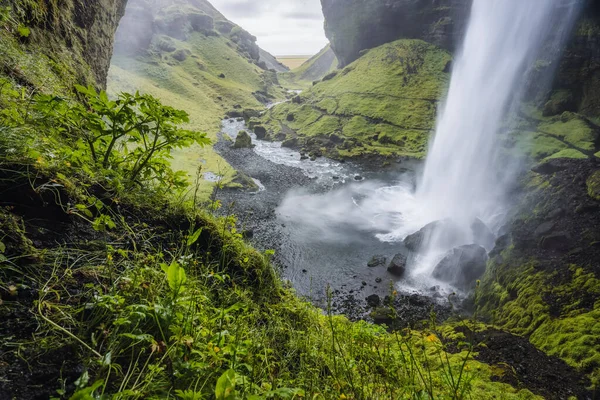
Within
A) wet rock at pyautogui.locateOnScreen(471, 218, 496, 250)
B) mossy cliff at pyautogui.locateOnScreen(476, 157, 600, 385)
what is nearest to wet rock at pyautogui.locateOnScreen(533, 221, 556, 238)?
mossy cliff at pyautogui.locateOnScreen(476, 157, 600, 385)

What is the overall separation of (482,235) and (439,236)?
10.3 feet

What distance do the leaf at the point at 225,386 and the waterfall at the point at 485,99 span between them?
2796cm

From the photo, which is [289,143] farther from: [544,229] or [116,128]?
[116,128]

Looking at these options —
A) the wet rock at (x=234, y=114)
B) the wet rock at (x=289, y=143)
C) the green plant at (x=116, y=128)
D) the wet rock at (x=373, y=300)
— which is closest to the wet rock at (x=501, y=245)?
Result: the wet rock at (x=373, y=300)

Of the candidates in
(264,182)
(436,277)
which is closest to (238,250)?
(436,277)

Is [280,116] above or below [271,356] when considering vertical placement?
above

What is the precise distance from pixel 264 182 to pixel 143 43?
9250cm

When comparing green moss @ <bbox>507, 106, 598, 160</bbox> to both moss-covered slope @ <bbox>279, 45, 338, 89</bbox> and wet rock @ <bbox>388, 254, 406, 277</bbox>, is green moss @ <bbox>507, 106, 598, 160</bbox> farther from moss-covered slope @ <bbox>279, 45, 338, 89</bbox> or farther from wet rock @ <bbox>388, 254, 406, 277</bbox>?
moss-covered slope @ <bbox>279, 45, 338, 89</bbox>

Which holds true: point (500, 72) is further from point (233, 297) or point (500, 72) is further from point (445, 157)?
point (233, 297)

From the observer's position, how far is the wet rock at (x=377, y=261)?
19.0 metres

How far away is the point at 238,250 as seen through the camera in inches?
148

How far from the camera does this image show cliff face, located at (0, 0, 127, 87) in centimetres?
450

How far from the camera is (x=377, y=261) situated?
19.2 meters

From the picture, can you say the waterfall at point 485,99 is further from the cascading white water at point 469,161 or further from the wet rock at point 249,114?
the wet rock at point 249,114
